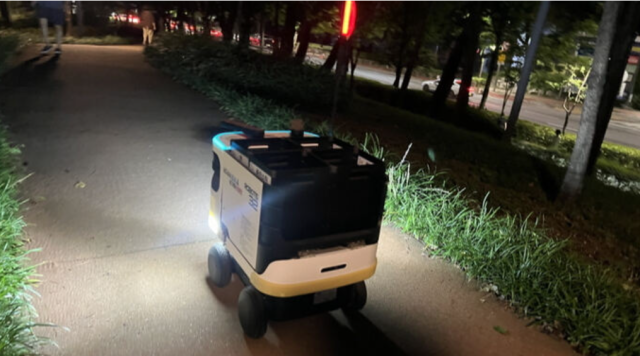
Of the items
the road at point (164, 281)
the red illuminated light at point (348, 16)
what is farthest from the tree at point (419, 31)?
the road at point (164, 281)

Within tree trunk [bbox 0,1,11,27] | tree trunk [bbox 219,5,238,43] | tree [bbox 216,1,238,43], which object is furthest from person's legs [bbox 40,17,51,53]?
tree trunk [bbox 0,1,11,27]

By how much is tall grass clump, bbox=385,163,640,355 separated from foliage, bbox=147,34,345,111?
5083 millimetres

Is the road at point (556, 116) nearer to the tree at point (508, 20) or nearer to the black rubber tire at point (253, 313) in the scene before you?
the tree at point (508, 20)

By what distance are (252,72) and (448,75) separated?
825cm

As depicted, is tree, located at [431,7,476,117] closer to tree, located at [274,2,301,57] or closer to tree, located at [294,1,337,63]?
tree, located at [294,1,337,63]

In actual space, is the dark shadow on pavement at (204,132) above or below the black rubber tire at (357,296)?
above

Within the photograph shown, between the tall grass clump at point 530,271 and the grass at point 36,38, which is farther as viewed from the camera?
the grass at point 36,38

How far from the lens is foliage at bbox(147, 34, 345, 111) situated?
978 cm

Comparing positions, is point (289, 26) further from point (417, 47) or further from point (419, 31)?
point (417, 47)

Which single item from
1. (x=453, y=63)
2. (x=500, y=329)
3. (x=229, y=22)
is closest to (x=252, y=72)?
(x=453, y=63)

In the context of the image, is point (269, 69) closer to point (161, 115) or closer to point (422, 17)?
point (161, 115)

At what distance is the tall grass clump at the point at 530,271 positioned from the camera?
313cm

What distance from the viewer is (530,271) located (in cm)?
364

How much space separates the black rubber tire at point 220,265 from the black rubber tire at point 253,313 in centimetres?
43
